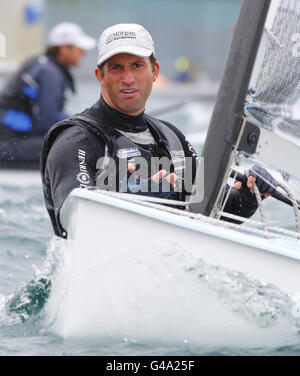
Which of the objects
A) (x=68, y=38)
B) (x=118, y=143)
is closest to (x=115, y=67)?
(x=118, y=143)

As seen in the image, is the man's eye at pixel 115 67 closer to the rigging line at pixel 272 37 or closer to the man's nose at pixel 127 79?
the man's nose at pixel 127 79

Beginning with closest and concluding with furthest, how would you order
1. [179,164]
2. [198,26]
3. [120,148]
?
1. [120,148]
2. [179,164]
3. [198,26]

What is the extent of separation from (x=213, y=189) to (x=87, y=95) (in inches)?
381

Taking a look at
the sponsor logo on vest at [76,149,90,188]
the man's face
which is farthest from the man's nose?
the sponsor logo on vest at [76,149,90,188]

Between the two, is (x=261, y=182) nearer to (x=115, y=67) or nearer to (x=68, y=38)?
(x=115, y=67)

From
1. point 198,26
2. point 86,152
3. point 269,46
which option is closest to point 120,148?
point 86,152

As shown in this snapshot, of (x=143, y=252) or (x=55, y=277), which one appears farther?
(x=55, y=277)

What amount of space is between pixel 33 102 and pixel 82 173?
317 cm

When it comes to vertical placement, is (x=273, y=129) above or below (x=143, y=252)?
above

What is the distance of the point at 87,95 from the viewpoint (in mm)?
11852

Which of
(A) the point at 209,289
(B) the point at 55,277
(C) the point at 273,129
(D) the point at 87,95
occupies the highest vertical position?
(C) the point at 273,129

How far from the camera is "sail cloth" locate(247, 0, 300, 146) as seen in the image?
2281 mm

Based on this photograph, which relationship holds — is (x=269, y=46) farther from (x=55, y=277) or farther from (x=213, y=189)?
(x=55, y=277)

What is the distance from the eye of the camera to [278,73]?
2.32 m
